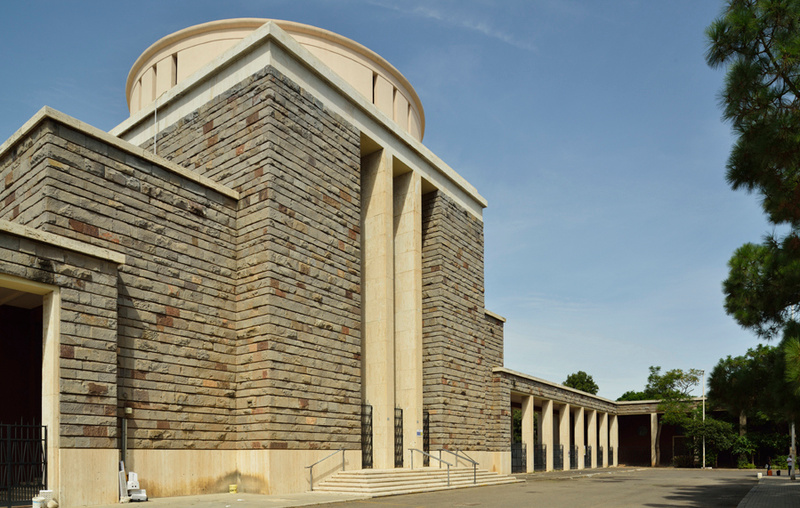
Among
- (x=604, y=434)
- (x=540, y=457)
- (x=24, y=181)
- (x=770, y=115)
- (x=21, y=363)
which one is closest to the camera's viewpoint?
(x=770, y=115)

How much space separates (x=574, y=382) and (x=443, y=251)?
5089cm

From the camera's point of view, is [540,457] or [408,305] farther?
[540,457]

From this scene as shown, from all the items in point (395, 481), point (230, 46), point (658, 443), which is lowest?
point (658, 443)

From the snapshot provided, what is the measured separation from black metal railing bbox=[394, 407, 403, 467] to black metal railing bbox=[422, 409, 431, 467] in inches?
40.4

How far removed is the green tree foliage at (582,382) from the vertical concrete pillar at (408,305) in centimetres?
5147

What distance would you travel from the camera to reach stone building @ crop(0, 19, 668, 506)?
11609mm

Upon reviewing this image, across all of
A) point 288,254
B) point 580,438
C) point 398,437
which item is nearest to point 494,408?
point 398,437

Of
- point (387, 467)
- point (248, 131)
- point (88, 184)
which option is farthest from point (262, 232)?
point (387, 467)

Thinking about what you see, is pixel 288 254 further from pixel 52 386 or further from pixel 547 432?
pixel 547 432

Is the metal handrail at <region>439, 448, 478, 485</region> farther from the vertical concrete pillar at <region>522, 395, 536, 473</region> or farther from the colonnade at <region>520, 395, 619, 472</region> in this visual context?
the vertical concrete pillar at <region>522, 395, 536, 473</region>

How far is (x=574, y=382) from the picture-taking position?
2731 inches

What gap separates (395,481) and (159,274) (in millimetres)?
7519

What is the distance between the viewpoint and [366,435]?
1875 cm

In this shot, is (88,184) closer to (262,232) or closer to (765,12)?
(262,232)
